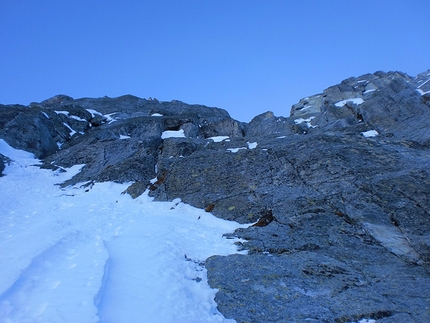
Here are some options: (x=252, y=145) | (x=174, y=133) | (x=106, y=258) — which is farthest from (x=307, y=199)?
(x=174, y=133)

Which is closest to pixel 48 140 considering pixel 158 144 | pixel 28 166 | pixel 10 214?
pixel 28 166

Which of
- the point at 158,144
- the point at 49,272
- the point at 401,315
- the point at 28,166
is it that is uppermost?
the point at 158,144

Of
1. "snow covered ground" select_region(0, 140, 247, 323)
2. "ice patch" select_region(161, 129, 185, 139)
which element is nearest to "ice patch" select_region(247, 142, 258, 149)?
"snow covered ground" select_region(0, 140, 247, 323)

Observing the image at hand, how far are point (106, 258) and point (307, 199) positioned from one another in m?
9.25

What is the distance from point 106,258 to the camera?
29.4ft

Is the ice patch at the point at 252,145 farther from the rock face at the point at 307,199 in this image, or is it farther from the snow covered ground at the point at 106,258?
the snow covered ground at the point at 106,258

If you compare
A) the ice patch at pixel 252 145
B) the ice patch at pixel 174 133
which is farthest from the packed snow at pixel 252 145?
the ice patch at pixel 174 133

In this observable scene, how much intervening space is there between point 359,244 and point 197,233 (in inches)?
259

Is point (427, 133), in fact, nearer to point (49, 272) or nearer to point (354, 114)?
point (354, 114)

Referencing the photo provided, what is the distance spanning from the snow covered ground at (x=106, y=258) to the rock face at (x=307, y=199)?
0.94 m

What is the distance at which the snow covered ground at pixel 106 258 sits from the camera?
6371 millimetres

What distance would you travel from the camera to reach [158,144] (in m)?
25.4

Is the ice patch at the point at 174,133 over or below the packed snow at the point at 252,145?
over

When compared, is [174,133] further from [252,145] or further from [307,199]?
[307,199]
